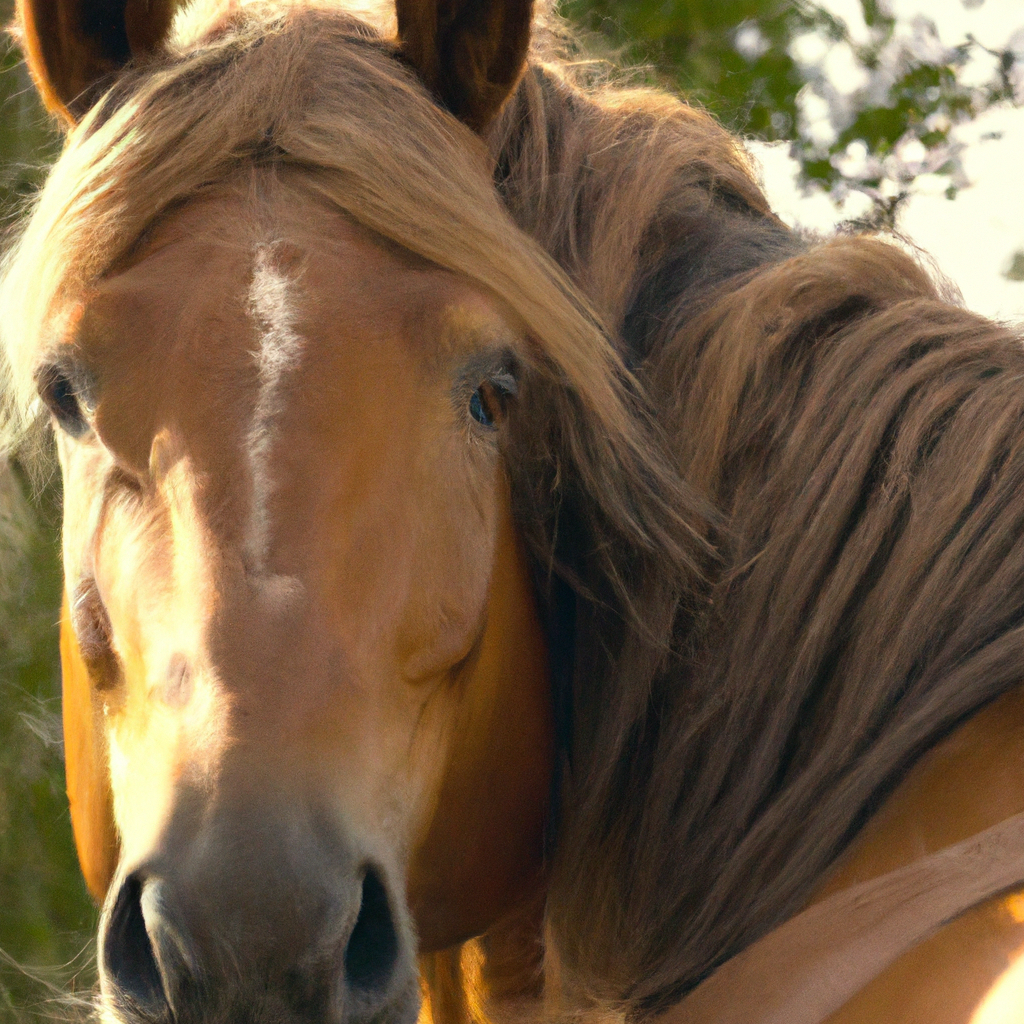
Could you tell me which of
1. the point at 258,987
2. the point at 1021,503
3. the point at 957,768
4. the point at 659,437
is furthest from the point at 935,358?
the point at 258,987

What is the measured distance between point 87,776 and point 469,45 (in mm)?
1317

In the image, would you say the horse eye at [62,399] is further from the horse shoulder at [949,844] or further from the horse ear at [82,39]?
the horse shoulder at [949,844]

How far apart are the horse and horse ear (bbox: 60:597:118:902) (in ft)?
0.04

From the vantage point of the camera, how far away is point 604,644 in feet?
6.20

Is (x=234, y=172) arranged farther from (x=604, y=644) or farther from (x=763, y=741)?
(x=763, y=741)

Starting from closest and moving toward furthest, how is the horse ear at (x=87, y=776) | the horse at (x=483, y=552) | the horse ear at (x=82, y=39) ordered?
the horse at (x=483, y=552), the horse ear at (x=87, y=776), the horse ear at (x=82, y=39)

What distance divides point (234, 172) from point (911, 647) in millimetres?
1181

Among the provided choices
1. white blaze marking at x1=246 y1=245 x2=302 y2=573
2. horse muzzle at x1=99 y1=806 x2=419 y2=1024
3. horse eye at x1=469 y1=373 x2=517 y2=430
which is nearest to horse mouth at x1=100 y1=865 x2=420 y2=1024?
horse muzzle at x1=99 y1=806 x2=419 y2=1024

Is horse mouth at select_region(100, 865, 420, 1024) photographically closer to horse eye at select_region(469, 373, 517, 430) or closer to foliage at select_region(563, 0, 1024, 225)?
horse eye at select_region(469, 373, 517, 430)

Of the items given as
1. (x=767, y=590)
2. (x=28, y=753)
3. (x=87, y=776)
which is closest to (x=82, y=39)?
(x=87, y=776)

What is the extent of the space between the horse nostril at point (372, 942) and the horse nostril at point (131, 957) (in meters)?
0.21

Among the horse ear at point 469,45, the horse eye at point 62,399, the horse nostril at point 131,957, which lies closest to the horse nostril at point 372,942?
the horse nostril at point 131,957

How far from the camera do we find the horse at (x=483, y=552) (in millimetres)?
1350

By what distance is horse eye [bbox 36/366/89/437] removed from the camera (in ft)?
5.62
